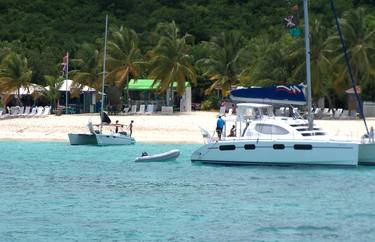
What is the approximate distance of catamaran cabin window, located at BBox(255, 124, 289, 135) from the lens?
1528 inches

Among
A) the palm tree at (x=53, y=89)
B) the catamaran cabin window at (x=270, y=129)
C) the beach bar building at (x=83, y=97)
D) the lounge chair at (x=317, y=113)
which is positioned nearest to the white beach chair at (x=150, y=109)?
the beach bar building at (x=83, y=97)

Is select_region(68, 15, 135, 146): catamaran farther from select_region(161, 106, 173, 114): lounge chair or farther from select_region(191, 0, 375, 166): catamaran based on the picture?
select_region(161, 106, 173, 114): lounge chair

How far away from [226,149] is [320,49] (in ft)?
94.5

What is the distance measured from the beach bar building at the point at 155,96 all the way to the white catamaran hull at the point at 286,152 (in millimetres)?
33695

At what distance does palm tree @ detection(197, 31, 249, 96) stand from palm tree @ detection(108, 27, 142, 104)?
6632 millimetres

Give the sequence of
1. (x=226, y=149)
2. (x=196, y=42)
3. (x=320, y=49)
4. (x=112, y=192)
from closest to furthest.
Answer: (x=112, y=192) → (x=226, y=149) → (x=320, y=49) → (x=196, y=42)

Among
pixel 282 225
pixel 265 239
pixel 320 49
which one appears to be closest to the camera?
pixel 265 239

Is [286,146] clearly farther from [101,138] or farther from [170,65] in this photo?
[170,65]

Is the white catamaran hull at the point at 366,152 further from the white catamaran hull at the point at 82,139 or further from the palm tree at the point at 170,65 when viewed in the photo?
the palm tree at the point at 170,65

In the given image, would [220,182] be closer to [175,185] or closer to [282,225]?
[175,185]

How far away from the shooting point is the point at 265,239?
24.5 metres

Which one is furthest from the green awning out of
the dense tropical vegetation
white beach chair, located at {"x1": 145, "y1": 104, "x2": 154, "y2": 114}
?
white beach chair, located at {"x1": 145, "y1": 104, "x2": 154, "y2": 114}

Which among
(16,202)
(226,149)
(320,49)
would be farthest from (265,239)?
(320,49)

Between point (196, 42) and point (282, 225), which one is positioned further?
point (196, 42)
